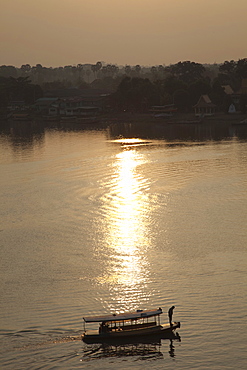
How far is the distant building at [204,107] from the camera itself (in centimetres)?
10988

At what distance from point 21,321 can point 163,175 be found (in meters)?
31.6

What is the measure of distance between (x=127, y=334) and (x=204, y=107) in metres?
94.8

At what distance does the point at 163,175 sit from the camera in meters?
51.1

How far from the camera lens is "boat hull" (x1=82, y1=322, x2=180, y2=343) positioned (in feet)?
63.8

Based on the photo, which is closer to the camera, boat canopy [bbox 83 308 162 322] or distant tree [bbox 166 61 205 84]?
boat canopy [bbox 83 308 162 322]

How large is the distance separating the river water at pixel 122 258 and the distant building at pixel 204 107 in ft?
172

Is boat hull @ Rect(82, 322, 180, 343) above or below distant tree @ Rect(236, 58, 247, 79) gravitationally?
below

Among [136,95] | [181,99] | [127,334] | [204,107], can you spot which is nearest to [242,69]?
[181,99]

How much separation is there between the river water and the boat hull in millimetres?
288

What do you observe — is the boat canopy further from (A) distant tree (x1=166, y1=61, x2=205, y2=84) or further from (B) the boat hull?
(A) distant tree (x1=166, y1=61, x2=205, y2=84)

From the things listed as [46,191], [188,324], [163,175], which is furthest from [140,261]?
[163,175]

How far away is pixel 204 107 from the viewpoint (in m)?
111

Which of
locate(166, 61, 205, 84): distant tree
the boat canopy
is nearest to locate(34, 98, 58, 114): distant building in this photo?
locate(166, 61, 205, 84): distant tree

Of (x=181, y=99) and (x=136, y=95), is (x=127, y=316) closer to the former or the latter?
(x=181, y=99)
